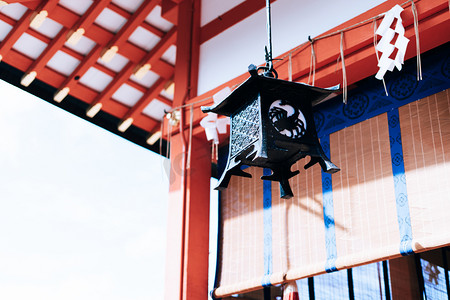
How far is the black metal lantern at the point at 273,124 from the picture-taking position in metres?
2.37

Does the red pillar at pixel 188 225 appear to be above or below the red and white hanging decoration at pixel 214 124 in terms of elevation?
below

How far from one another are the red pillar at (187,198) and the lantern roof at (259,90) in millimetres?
2387

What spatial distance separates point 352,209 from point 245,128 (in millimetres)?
2095

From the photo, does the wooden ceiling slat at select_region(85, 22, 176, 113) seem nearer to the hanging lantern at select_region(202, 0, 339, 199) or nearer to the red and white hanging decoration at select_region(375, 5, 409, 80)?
the red and white hanging decoration at select_region(375, 5, 409, 80)

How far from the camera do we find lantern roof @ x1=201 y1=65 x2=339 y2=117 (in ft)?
7.85

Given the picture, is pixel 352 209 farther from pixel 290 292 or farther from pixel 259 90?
pixel 259 90

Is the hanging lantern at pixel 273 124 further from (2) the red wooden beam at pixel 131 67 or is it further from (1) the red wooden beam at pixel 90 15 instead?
(2) the red wooden beam at pixel 131 67

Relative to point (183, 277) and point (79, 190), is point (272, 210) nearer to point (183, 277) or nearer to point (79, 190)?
point (183, 277)

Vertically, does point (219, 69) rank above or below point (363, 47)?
above

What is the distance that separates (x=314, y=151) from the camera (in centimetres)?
243

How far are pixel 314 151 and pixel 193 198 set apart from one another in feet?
8.81

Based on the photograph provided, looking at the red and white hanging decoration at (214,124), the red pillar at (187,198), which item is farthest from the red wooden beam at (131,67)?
the red and white hanging decoration at (214,124)

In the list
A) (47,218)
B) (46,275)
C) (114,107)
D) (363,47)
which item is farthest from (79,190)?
(363,47)

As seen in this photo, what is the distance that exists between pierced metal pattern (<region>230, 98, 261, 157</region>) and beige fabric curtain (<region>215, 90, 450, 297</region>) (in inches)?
71.2
